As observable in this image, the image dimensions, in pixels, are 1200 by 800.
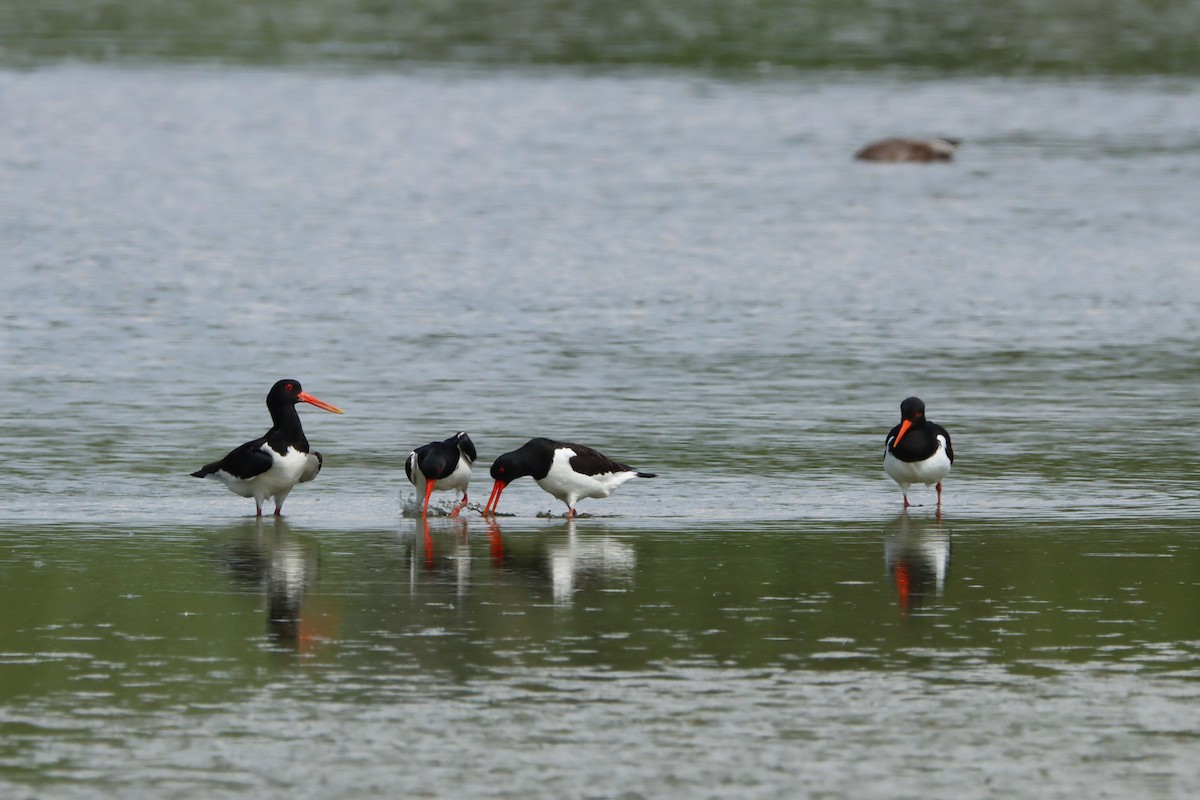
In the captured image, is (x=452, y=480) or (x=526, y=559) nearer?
(x=526, y=559)

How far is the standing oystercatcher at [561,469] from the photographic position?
640 inches

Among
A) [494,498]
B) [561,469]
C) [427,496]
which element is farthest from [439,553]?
[494,498]

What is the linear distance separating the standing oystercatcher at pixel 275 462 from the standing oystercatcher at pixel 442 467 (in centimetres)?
83

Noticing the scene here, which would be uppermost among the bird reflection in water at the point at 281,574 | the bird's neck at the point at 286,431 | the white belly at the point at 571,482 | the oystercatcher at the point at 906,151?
the oystercatcher at the point at 906,151

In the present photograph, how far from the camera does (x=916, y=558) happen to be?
14.6 m

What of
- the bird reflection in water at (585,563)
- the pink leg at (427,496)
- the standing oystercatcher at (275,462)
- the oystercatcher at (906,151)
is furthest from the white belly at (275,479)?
the oystercatcher at (906,151)

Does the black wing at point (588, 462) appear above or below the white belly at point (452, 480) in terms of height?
above

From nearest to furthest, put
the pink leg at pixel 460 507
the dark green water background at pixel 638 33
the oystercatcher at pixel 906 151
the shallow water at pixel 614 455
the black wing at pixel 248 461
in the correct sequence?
the shallow water at pixel 614 455
the black wing at pixel 248 461
the pink leg at pixel 460 507
the oystercatcher at pixel 906 151
the dark green water background at pixel 638 33

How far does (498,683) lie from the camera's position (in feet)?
36.0

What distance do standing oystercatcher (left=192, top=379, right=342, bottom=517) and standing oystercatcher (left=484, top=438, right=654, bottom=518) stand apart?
1.48 m

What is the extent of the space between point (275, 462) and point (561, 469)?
6.95 ft

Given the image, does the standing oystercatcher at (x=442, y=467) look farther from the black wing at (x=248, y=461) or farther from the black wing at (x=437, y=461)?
the black wing at (x=248, y=461)

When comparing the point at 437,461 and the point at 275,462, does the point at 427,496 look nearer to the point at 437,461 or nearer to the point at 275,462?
the point at 437,461

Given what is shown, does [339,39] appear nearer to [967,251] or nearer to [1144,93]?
[1144,93]
